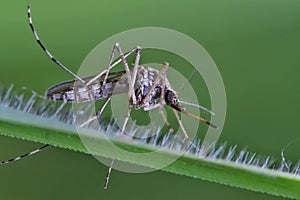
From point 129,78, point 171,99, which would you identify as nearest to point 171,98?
point 171,99

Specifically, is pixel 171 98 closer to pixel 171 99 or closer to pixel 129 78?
pixel 171 99

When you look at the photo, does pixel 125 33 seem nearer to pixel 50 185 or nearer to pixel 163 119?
pixel 163 119

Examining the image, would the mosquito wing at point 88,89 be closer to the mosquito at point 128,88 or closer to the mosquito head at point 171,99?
the mosquito at point 128,88

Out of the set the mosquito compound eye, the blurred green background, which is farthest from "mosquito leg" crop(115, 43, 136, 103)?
the blurred green background

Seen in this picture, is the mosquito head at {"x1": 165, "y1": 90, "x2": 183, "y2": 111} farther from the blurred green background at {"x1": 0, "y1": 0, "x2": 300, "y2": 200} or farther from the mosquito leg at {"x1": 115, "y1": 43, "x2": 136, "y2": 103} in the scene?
the blurred green background at {"x1": 0, "y1": 0, "x2": 300, "y2": 200}

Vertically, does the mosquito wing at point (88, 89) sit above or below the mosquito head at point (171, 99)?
below

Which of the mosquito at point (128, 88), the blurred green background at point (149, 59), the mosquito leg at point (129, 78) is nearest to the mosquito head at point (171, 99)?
the mosquito at point (128, 88)

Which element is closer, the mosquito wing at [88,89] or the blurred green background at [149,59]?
the mosquito wing at [88,89]
